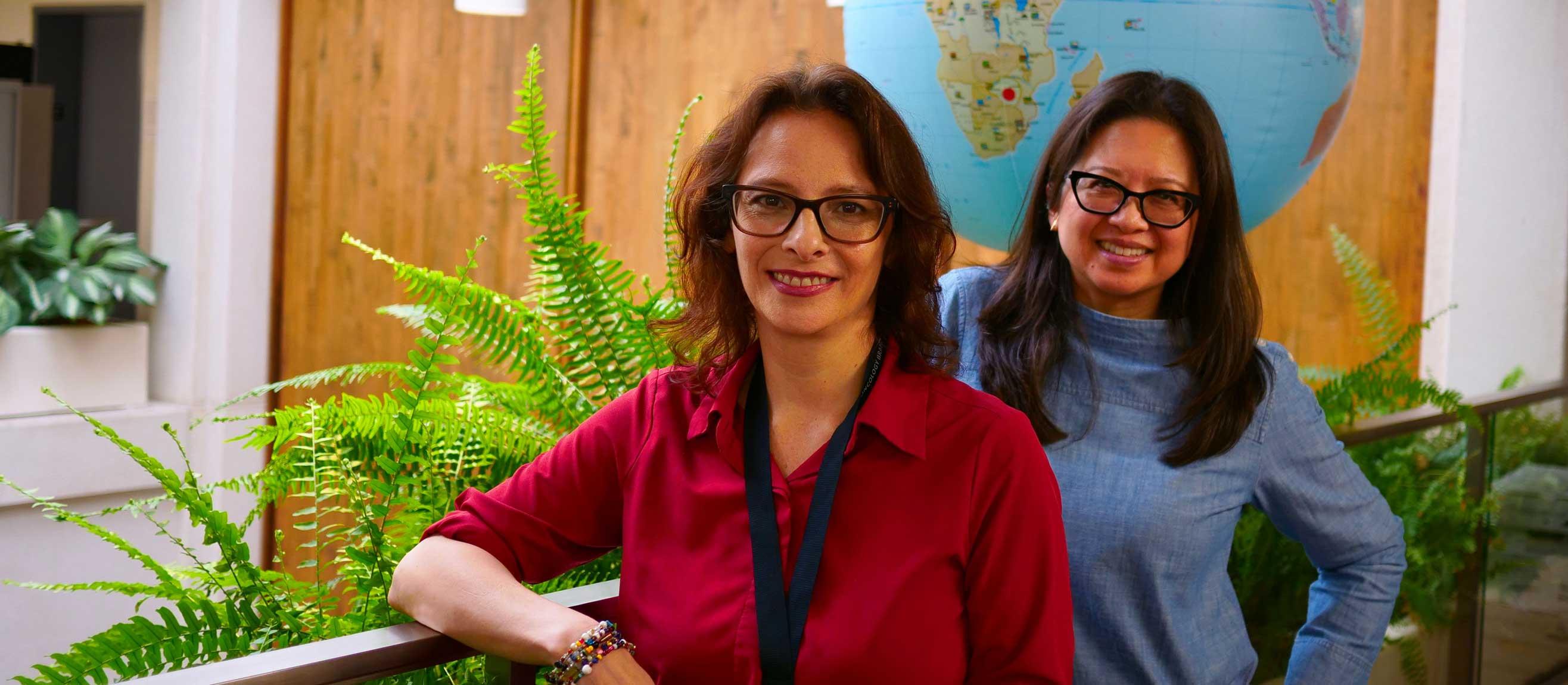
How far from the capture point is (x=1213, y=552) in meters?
1.35

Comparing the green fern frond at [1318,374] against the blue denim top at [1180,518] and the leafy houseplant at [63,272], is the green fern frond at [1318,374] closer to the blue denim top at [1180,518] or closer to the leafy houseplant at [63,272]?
the blue denim top at [1180,518]

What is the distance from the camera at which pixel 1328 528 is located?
4.55 ft

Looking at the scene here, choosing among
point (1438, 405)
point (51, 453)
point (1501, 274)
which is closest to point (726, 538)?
point (1438, 405)

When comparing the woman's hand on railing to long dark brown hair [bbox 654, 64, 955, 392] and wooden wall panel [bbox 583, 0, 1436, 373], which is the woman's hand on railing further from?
wooden wall panel [bbox 583, 0, 1436, 373]

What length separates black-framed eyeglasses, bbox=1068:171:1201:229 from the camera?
1.31 metres

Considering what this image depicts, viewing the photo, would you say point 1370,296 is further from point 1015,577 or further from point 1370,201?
point 1015,577

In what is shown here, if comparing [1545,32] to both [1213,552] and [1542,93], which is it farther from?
[1213,552]

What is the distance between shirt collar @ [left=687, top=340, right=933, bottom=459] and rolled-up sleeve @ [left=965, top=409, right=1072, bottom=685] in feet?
0.21

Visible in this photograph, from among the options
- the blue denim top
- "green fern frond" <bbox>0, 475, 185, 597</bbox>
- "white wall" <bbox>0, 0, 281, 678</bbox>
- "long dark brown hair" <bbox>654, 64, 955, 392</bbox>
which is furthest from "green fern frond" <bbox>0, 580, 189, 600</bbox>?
"white wall" <bbox>0, 0, 281, 678</bbox>

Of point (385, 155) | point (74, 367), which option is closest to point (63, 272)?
point (74, 367)

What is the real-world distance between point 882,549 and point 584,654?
26cm

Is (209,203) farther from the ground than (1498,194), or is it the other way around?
(1498,194)

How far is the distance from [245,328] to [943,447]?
17.1ft

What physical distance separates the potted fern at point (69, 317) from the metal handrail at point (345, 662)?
15.0ft
